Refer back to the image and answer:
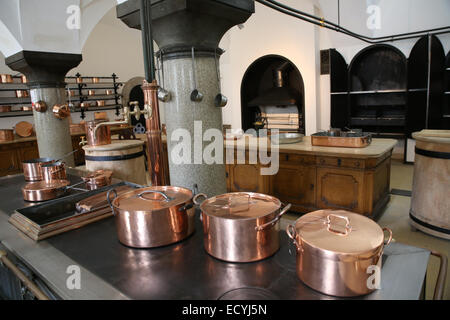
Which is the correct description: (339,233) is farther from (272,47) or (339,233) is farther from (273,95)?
(272,47)

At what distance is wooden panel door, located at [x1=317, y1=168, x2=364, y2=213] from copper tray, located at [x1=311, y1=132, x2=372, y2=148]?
36 cm

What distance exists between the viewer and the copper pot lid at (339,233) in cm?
94

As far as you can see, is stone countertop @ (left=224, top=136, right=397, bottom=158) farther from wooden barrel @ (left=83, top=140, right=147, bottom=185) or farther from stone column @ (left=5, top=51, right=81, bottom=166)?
stone column @ (left=5, top=51, right=81, bottom=166)

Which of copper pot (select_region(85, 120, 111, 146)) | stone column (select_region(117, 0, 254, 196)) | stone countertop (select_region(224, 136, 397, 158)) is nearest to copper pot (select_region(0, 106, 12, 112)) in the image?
copper pot (select_region(85, 120, 111, 146))

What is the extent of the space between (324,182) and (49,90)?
12.2 ft

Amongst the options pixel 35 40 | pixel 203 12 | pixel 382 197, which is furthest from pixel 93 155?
pixel 382 197

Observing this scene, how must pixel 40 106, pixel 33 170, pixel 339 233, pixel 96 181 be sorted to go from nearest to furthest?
1. pixel 339 233
2. pixel 96 181
3. pixel 33 170
4. pixel 40 106

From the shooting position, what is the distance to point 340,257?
0.91 meters

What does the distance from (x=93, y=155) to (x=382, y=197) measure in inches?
143

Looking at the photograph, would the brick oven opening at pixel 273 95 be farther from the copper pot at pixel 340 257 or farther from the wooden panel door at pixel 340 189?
the copper pot at pixel 340 257

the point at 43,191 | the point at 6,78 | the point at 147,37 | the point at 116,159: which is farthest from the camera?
the point at 6,78

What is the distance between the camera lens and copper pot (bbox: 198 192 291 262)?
112 cm

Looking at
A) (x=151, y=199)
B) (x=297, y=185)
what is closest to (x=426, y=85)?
(x=297, y=185)
